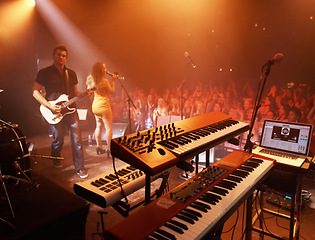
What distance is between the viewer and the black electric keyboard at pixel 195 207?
42.4 inches

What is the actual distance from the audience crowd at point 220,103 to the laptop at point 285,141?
1.52m

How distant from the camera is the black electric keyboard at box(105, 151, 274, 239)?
3.54 ft

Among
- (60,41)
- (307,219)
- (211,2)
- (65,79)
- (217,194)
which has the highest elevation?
(211,2)

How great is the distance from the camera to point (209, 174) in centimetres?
171

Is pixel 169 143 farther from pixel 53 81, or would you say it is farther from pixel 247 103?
pixel 53 81

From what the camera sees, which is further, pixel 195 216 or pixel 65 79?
pixel 65 79

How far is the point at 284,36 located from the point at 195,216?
12.9 feet

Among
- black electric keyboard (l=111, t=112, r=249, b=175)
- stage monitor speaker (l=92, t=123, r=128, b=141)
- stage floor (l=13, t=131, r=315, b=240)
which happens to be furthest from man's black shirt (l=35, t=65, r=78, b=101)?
black electric keyboard (l=111, t=112, r=249, b=175)

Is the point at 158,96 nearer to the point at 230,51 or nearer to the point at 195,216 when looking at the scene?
the point at 230,51

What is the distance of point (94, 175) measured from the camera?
4.32 m

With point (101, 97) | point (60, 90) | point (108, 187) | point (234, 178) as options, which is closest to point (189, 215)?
point (234, 178)

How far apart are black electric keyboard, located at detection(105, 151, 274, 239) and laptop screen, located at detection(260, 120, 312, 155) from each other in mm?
1077

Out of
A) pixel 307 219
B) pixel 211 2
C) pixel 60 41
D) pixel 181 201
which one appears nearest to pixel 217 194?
pixel 181 201

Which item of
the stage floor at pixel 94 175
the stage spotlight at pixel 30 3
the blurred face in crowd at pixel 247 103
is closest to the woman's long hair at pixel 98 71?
the stage floor at pixel 94 175
